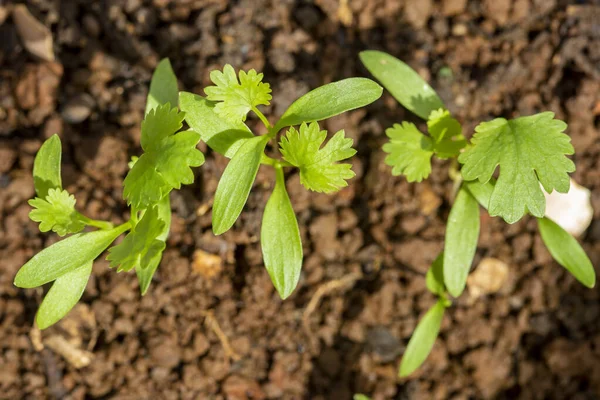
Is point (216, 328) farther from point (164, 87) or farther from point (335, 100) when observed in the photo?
point (335, 100)

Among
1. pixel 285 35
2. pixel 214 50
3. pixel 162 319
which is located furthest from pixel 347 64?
pixel 162 319

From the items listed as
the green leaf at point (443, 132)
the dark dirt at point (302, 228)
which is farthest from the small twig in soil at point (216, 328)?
the green leaf at point (443, 132)

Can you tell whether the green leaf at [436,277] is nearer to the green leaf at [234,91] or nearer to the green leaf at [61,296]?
the green leaf at [234,91]

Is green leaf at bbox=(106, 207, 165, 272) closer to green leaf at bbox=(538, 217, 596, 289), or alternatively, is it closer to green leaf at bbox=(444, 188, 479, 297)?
green leaf at bbox=(444, 188, 479, 297)

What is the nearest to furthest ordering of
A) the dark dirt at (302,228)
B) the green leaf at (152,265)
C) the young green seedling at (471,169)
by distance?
the young green seedling at (471,169)
the green leaf at (152,265)
the dark dirt at (302,228)

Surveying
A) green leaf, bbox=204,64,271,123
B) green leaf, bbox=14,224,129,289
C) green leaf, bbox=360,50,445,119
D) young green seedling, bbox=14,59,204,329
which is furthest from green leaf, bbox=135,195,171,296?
green leaf, bbox=360,50,445,119

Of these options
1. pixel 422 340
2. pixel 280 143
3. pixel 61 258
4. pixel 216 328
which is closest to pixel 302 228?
pixel 216 328
